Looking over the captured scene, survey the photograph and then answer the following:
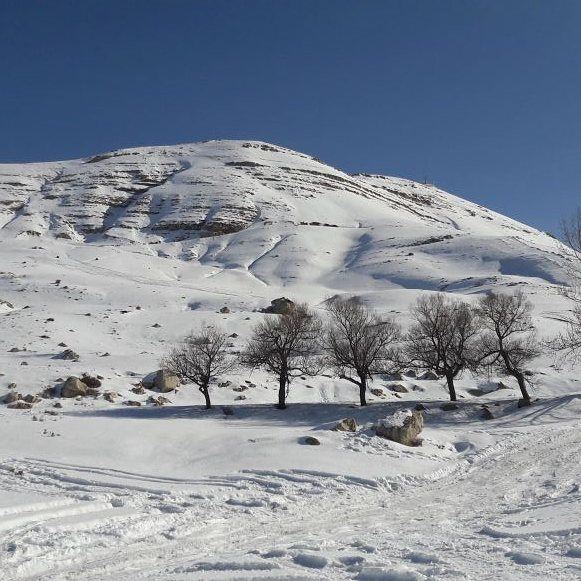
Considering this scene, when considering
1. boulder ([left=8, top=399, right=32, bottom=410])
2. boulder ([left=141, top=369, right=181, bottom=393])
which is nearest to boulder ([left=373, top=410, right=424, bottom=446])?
boulder ([left=141, top=369, right=181, bottom=393])

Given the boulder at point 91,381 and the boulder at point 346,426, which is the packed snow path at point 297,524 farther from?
the boulder at point 91,381

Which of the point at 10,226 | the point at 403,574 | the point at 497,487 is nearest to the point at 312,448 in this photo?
the point at 497,487

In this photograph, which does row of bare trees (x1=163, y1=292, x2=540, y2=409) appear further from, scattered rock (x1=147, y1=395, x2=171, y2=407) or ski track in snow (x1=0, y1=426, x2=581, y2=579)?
ski track in snow (x1=0, y1=426, x2=581, y2=579)

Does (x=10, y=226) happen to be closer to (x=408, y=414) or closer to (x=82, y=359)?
(x=82, y=359)

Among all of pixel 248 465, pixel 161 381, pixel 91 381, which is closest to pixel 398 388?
pixel 161 381

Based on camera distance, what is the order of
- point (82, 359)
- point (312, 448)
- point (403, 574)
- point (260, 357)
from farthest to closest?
point (82, 359), point (260, 357), point (312, 448), point (403, 574)

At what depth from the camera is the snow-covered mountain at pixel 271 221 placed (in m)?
94.4

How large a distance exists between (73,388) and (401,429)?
19.1m

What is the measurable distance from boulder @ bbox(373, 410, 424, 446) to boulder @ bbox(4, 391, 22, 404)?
18872 mm

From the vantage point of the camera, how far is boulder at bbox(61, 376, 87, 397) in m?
29.1

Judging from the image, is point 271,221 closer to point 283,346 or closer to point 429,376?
point 429,376

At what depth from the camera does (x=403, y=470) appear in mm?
16531

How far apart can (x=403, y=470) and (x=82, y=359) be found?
89.4 feet

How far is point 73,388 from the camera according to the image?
29.3 meters
